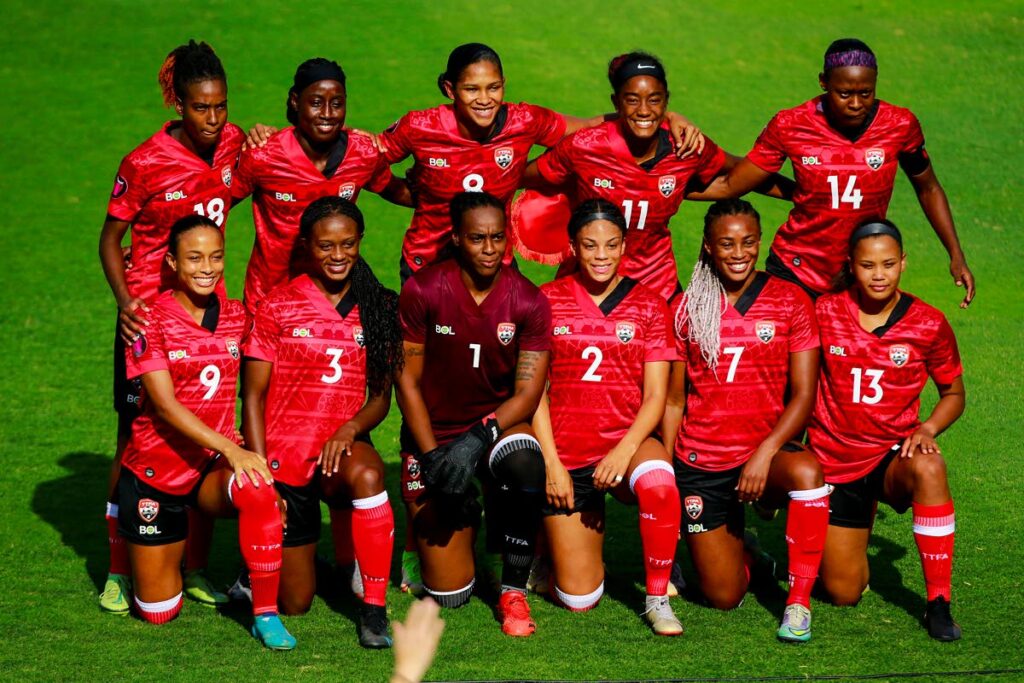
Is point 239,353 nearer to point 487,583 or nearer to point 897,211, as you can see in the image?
point 487,583

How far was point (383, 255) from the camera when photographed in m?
12.0

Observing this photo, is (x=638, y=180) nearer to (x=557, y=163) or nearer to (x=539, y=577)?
(x=557, y=163)

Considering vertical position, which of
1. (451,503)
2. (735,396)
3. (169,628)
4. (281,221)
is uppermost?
(281,221)

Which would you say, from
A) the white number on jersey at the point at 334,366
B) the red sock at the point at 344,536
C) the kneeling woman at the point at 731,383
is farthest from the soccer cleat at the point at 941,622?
the white number on jersey at the point at 334,366

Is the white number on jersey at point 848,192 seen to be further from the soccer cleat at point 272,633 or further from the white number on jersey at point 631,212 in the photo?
the soccer cleat at point 272,633

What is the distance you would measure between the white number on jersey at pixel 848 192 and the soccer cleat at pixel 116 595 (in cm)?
370

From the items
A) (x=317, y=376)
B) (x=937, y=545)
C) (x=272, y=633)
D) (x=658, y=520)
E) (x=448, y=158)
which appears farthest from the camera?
(x=448, y=158)

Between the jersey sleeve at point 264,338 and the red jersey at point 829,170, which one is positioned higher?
the red jersey at point 829,170

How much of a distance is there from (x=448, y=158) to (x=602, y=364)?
132cm

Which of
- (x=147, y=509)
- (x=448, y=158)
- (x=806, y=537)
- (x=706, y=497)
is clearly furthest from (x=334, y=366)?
(x=806, y=537)

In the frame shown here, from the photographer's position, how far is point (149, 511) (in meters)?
5.93

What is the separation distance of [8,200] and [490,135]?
766 centimetres

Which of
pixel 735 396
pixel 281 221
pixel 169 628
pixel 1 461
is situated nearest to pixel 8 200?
pixel 1 461

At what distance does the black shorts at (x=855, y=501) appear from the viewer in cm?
612
